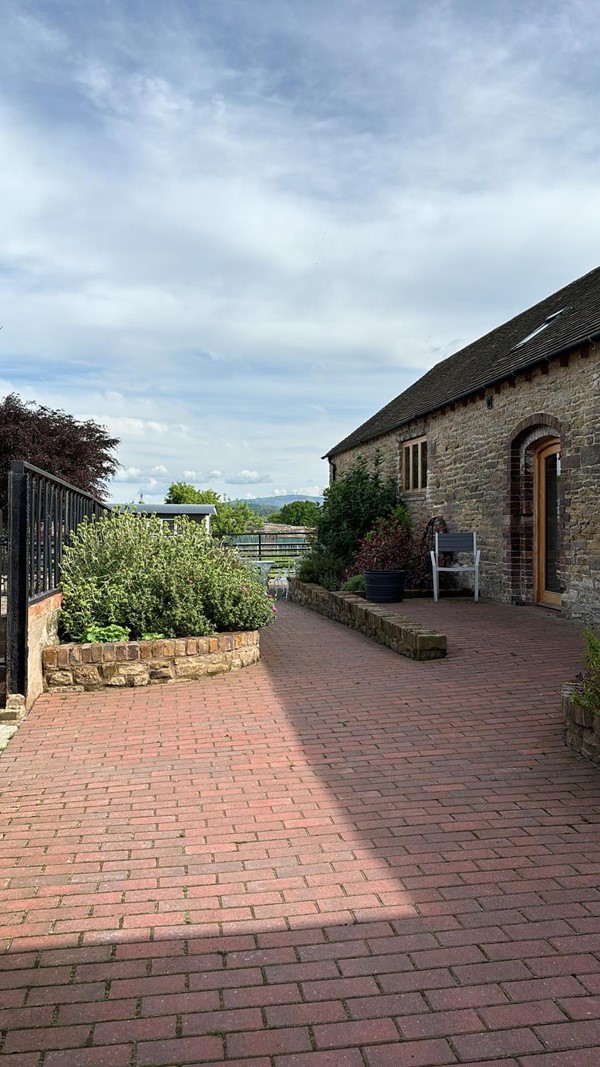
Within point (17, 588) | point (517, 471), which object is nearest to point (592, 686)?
point (17, 588)

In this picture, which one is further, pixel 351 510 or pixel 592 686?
pixel 351 510

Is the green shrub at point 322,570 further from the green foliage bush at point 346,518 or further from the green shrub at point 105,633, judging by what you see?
the green shrub at point 105,633

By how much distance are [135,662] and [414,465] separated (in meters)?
10.7

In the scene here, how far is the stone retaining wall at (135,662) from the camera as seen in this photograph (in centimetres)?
660

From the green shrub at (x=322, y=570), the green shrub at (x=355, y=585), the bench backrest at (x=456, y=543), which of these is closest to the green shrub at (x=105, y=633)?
the green shrub at (x=355, y=585)

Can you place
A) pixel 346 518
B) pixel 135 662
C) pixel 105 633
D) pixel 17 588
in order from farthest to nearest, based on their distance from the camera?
pixel 346 518, pixel 105 633, pixel 135 662, pixel 17 588

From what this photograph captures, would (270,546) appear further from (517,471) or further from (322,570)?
(517,471)

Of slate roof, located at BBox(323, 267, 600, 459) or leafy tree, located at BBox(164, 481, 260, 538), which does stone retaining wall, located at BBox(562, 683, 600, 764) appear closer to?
slate roof, located at BBox(323, 267, 600, 459)

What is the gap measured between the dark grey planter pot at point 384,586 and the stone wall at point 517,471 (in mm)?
1658

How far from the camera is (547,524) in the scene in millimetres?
11367

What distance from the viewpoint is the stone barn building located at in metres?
9.54

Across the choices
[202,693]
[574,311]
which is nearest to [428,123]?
[574,311]

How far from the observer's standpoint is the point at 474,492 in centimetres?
1303

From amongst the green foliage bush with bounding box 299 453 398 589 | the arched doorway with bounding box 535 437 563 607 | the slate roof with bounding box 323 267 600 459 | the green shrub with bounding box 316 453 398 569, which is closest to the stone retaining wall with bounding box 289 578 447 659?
the green foliage bush with bounding box 299 453 398 589
